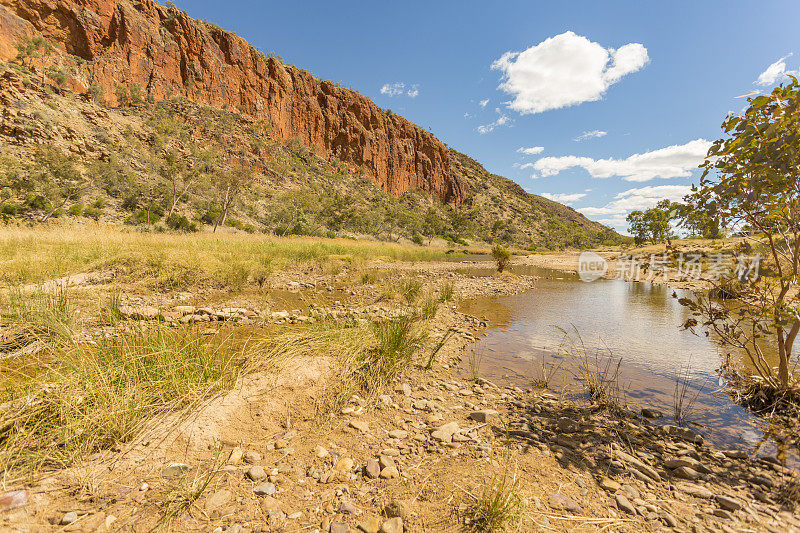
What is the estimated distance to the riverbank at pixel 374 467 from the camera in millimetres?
1649

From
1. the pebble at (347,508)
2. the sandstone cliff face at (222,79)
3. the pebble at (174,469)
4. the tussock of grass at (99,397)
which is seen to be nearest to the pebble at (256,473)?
the pebble at (174,469)

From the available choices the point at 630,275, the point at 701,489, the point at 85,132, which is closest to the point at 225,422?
the point at 701,489

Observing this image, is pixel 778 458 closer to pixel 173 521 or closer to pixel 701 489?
pixel 701 489

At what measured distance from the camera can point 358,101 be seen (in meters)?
99.8

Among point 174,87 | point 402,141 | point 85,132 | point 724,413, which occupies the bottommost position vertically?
point 724,413

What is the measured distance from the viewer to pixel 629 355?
5668mm

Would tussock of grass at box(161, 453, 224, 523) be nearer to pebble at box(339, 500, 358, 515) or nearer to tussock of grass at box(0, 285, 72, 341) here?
pebble at box(339, 500, 358, 515)

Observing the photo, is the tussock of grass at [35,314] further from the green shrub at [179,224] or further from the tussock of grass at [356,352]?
the green shrub at [179,224]

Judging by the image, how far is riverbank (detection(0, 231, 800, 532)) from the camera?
1.65 metres

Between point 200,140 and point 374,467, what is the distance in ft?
223

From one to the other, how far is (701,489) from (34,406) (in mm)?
4872

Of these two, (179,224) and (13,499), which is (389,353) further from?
(179,224)

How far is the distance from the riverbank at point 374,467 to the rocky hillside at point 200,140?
2917cm

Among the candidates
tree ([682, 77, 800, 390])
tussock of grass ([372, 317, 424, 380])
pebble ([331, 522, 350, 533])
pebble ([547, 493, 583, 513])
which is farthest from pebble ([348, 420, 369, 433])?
tree ([682, 77, 800, 390])
